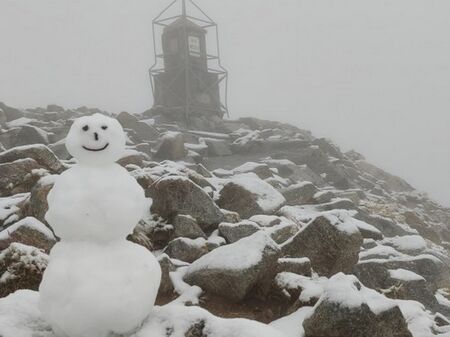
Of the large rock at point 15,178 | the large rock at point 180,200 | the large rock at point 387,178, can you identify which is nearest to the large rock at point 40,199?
the large rock at point 180,200

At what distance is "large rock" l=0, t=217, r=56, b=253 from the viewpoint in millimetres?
6305

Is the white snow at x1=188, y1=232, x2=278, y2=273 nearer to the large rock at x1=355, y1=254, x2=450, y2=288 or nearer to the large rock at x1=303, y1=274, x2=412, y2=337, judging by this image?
the large rock at x1=303, y1=274, x2=412, y2=337

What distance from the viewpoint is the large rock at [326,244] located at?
735cm

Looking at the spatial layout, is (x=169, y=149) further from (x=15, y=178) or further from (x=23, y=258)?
(x=23, y=258)

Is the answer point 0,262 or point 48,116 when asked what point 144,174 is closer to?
point 0,262

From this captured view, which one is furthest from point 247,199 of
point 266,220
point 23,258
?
point 23,258

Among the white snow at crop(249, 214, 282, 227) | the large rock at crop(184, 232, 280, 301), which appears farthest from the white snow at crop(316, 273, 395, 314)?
the white snow at crop(249, 214, 282, 227)

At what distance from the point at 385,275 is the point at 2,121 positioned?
21786mm

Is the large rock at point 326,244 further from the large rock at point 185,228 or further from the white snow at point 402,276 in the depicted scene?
the large rock at point 185,228

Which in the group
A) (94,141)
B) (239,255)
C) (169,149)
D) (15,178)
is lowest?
(169,149)

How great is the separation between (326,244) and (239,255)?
6.86ft

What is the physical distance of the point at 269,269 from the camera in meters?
6.38

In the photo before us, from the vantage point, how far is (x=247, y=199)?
10.3m

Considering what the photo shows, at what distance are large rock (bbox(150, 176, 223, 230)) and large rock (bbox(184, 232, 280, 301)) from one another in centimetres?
197
